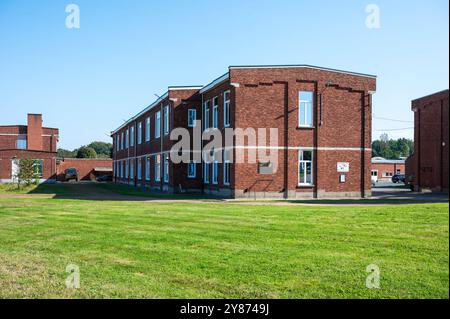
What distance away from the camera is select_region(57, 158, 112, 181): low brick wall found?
220 feet

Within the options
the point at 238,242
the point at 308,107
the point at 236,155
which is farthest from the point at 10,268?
the point at 308,107

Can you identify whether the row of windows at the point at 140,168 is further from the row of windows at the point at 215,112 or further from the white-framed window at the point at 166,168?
the row of windows at the point at 215,112

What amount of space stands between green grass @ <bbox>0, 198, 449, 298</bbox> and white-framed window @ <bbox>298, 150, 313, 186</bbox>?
1425 centimetres

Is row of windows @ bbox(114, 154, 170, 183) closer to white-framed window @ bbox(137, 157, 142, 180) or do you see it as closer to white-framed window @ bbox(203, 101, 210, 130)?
white-framed window @ bbox(137, 157, 142, 180)

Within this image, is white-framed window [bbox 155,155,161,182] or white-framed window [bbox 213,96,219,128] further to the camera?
white-framed window [bbox 155,155,161,182]

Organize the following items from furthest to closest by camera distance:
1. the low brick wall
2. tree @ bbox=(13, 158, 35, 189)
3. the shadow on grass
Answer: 1. the low brick wall
2. tree @ bbox=(13, 158, 35, 189)
3. the shadow on grass

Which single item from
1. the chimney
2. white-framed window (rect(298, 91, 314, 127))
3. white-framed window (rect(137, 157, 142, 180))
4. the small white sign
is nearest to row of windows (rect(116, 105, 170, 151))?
white-framed window (rect(137, 157, 142, 180))

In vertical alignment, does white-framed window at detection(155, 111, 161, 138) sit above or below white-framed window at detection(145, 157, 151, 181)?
above

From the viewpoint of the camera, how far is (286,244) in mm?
8844

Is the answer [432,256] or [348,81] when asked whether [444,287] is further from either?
[348,81]

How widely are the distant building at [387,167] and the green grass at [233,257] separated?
57.9 m

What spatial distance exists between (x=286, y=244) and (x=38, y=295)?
464 cm

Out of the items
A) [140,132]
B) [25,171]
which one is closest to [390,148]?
[140,132]

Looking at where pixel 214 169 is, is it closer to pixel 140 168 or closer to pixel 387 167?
pixel 140 168
